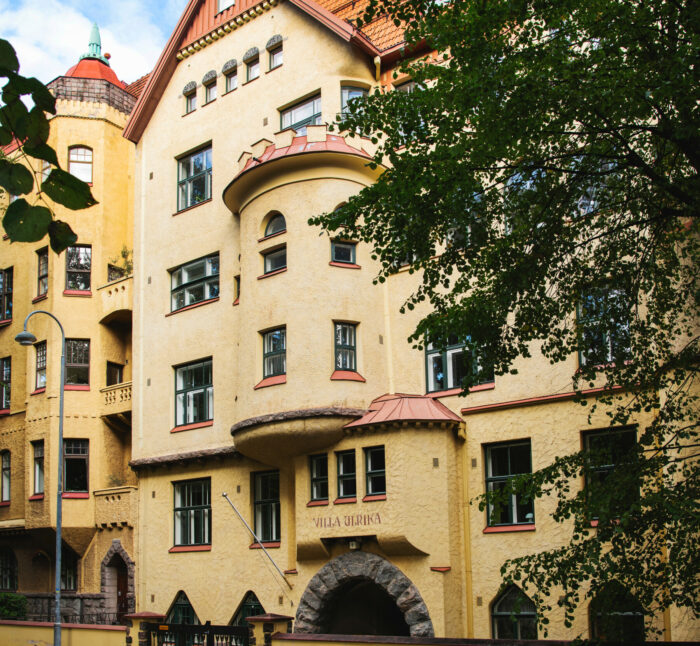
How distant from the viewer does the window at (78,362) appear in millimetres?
31094

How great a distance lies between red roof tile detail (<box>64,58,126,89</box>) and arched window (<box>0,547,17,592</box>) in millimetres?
16653

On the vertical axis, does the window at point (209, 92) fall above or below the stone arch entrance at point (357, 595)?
above

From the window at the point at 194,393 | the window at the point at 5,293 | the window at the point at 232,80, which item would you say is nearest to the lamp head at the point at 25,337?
the window at the point at 194,393

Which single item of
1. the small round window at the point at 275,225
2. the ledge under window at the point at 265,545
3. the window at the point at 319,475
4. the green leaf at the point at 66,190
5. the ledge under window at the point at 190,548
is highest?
A: the small round window at the point at 275,225

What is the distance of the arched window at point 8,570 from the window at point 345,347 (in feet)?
52.1

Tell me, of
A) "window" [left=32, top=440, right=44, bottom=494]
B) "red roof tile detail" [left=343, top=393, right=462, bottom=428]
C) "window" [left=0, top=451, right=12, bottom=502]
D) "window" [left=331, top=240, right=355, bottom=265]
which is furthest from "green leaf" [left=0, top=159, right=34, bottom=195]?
"window" [left=0, top=451, right=12, bottom=502]

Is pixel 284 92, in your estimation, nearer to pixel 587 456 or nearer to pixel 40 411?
pixel 40 411

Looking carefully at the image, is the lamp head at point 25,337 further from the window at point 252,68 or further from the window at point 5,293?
the window at point 5,293

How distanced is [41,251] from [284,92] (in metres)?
10.9

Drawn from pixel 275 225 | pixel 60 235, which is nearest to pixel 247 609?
pixel 275 225

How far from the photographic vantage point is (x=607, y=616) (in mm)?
11977

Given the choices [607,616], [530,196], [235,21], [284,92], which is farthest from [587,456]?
[235,21]

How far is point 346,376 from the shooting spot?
2306cm

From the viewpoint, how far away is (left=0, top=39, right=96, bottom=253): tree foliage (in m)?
4.12
